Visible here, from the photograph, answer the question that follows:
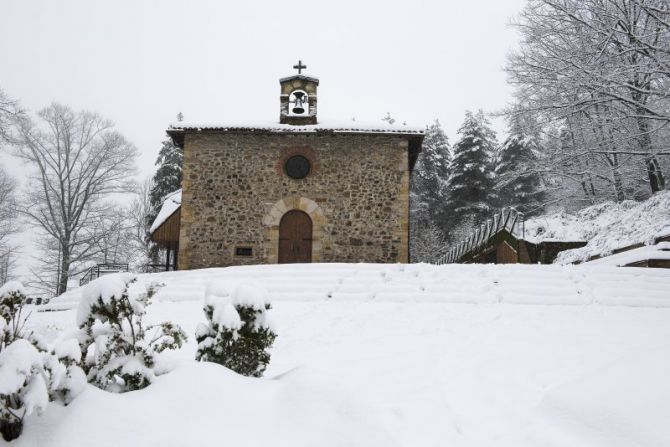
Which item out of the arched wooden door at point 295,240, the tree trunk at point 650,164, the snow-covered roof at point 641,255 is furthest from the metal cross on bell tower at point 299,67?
the snow-covered roof at point 641,255

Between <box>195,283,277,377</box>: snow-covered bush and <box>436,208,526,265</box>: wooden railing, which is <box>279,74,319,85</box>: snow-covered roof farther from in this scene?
<box>195,283,277,377</box>: snow-covered bush

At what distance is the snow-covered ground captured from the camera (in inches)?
131

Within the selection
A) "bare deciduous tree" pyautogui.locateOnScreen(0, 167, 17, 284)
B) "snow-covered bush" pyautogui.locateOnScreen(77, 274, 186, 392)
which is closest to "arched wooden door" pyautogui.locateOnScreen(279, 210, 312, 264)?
"snow-covered bush" pyautogui.locateOnScreen(77, 274, 186, 392)

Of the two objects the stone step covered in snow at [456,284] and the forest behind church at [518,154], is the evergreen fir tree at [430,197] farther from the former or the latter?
the stone step covered in snow at [456,284]

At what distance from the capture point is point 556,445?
3.97 metres

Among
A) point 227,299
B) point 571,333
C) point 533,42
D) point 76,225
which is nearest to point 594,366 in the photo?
point 571,333

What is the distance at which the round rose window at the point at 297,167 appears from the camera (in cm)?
1619

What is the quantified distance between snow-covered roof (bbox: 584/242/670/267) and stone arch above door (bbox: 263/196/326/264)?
787 cm

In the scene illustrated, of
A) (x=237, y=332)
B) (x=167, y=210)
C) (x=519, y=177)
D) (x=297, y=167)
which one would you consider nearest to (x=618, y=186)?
(x=297, y=167)

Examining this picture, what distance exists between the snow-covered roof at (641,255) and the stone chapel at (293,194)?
5.69 meters

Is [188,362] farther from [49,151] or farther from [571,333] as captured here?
[49,151]

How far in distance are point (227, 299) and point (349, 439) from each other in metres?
1.89

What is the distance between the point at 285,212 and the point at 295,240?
93 centimetres

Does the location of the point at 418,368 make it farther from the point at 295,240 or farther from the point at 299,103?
the point at 299,103
